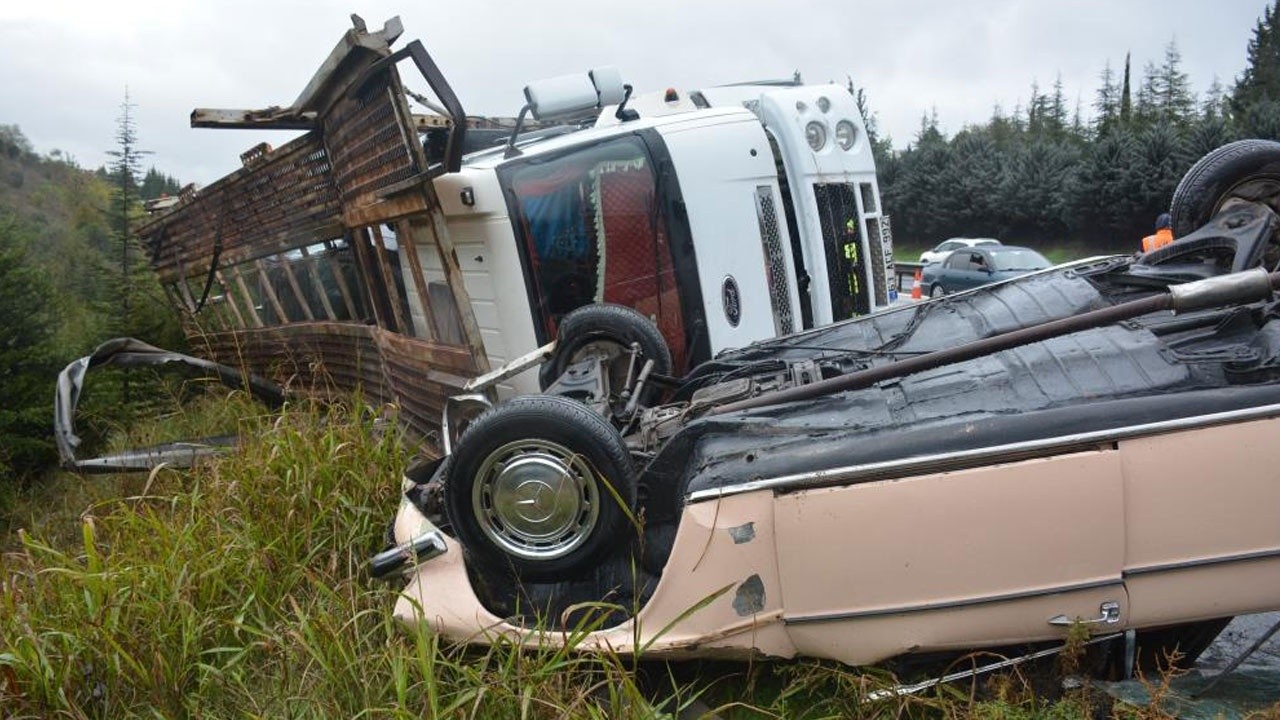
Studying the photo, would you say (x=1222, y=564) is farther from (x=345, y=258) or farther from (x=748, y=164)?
(x=345, y=258)

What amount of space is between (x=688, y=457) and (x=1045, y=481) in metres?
1.02

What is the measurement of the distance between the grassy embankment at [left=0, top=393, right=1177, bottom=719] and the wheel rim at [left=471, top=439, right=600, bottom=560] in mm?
334

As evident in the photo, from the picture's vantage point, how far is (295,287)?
8039mm

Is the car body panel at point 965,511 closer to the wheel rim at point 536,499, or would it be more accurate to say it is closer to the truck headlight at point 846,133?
the wheel rim at point 536,499

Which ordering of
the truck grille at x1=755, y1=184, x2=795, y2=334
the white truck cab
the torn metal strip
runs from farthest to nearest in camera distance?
the truck grille at x1=755, y1=184, x2=795, y2=334 → the torn metal strip → the white truck cab

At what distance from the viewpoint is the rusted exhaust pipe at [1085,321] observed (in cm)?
223

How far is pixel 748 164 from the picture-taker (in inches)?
209

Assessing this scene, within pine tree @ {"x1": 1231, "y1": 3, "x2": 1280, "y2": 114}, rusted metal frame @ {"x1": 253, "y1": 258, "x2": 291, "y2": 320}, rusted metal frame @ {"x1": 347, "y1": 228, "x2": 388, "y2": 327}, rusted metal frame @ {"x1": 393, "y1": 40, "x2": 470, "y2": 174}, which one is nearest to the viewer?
rusted metal frame @ {"x1": 393, "y1": 40, "x2": 470, "y2": 174}

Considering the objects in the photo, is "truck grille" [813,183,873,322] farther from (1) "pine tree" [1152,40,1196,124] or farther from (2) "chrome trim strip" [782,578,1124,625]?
(1) "pine tree" [1152,40,1196,124]

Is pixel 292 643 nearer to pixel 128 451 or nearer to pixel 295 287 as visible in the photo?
pixel 128 451

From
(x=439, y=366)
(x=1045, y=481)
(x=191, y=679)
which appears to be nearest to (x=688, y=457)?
(x=1045, y=481)

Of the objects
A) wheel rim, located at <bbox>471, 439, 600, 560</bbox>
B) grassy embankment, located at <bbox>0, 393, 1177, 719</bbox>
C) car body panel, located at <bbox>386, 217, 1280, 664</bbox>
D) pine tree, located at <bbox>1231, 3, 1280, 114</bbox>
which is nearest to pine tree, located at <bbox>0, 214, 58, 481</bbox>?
grassy embankment, located at <bbox>0, 393, 1177, 719</bbox>

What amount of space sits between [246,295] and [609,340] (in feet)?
20.9

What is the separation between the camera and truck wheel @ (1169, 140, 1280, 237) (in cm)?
336
